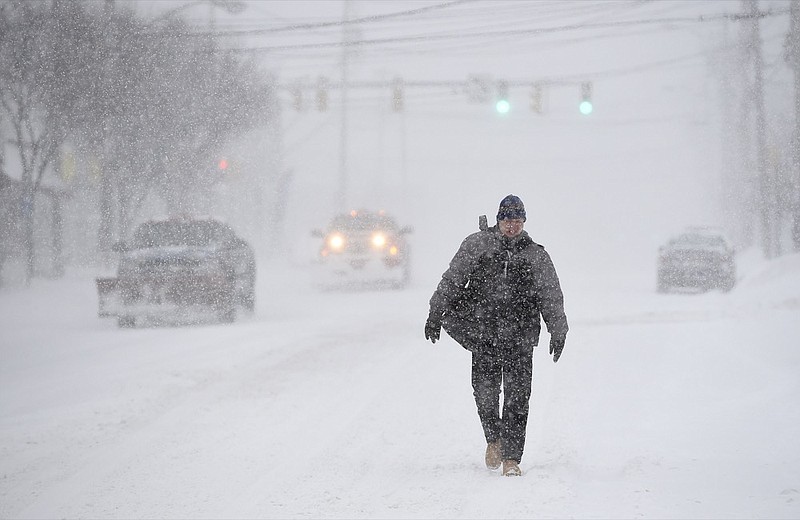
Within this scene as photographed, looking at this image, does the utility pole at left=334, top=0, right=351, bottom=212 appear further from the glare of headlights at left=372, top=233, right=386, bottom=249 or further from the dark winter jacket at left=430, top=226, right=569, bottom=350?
the dark winter jacket at left=430, top=226, right=569, bottom=350

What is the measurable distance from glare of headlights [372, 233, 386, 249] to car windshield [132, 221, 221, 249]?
5.74 m

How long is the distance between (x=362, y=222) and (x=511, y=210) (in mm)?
16794

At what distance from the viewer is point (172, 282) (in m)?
14.8

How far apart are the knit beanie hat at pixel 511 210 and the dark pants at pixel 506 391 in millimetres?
809

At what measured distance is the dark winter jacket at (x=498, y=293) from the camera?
5.79m

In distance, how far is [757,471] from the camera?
236 inches

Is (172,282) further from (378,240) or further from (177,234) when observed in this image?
(378,240)

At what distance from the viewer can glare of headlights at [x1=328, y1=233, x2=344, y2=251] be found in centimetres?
2161

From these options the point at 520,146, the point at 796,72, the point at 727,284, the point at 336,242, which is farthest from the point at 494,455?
the point at 520,146

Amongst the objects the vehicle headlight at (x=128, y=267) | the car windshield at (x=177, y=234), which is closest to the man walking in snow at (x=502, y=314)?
the vehicle headlight at (x=128, y=267)

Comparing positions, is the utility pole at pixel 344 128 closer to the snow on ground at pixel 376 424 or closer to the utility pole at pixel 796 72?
the utility pole at pixel 796 72

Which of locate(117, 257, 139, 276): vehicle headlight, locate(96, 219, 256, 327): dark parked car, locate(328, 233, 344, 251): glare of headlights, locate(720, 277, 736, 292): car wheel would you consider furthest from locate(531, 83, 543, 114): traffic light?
locate(117, 257, 139, 276): vehicle headlight

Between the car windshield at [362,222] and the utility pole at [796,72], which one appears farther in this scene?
the car windshield at [362,222]

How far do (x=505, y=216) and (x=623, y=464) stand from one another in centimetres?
183
